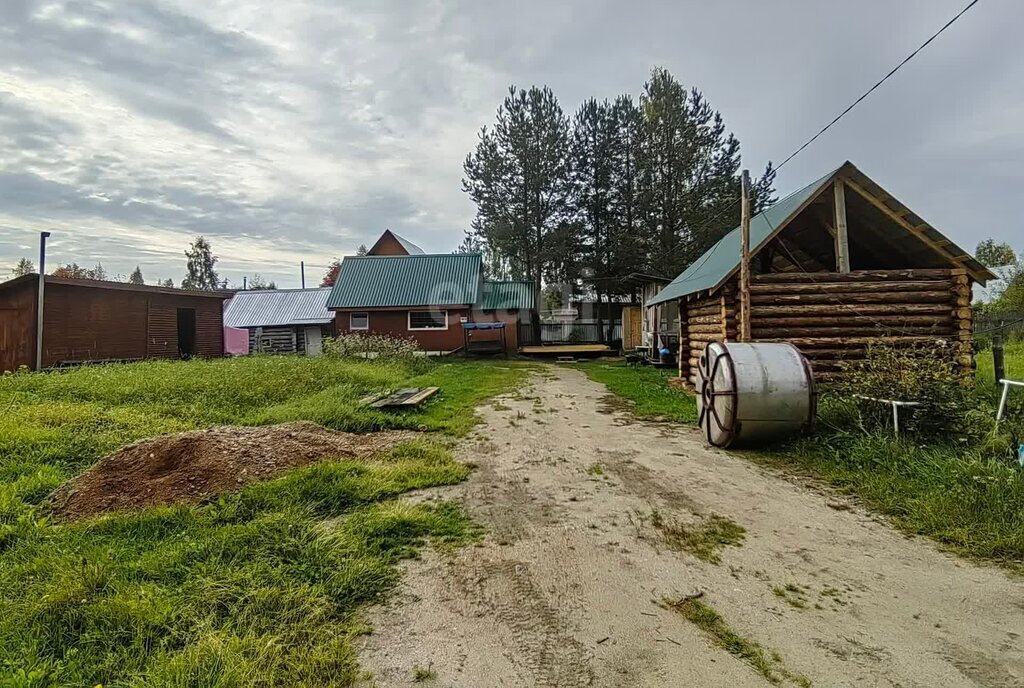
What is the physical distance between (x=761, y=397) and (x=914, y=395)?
1611 millimetres

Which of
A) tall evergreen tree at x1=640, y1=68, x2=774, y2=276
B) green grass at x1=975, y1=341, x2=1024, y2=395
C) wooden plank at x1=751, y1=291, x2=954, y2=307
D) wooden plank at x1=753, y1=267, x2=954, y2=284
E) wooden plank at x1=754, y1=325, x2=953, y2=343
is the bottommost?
green grass at x1=975, y1=341, x2=1024, y2=395

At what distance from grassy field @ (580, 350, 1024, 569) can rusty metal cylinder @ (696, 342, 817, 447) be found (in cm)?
27

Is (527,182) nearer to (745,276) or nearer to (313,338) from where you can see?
(313,338)

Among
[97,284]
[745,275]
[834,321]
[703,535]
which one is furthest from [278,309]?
[703,535]

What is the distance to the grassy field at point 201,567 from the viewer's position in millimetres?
2150

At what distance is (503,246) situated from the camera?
2719 centimetres

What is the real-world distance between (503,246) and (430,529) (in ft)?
80.4

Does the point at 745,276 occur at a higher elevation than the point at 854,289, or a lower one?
higher

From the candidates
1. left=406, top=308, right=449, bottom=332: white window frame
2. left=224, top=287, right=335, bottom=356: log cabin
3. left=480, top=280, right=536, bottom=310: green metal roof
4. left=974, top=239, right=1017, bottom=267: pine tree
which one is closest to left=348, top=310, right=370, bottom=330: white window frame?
left=406, top=308, right=449, bottom=332: white window frame

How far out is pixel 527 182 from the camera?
26578 mm

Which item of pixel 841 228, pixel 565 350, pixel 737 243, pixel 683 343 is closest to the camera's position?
pixel 841 228

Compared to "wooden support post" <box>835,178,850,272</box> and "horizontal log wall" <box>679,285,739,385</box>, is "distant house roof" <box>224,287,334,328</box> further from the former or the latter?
"wooden support post" <box>835,178,850,272</box>

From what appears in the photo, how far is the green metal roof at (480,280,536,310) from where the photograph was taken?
75.6 feet

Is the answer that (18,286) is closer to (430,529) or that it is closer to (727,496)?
(430,529)
